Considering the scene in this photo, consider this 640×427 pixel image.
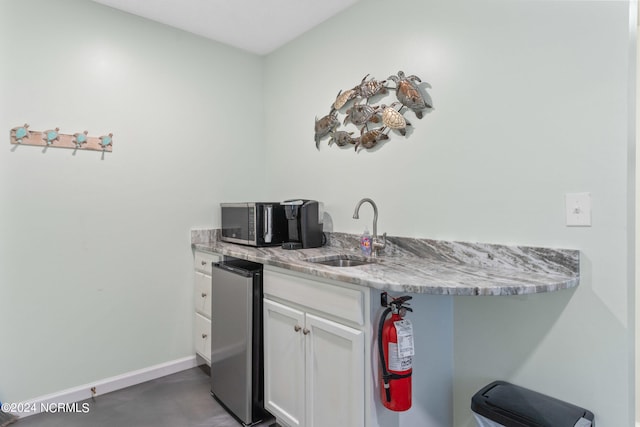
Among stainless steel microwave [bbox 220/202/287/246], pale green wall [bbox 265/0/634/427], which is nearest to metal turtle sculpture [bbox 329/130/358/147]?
pale green wall [bbox 265/0/634/427]

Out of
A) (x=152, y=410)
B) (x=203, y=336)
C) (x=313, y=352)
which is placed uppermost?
(x=313, y=352)

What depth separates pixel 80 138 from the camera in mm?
2197

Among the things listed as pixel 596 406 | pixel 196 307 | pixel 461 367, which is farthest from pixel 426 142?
pixel 196 307

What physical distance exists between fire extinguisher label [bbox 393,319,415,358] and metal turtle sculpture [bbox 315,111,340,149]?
149 centimetres

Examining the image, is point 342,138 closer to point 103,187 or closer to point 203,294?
point 203,294

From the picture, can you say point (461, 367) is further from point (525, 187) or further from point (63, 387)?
point (63, 387)

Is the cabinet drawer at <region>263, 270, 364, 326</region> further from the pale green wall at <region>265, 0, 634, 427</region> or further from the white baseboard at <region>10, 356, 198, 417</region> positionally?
the white baseboard at <region>10, 356, 198, 417</region>

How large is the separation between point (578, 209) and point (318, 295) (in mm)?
1084

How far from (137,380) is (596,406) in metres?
2.57

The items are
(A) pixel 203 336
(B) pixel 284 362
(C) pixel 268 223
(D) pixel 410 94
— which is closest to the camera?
(B) pixel 284 362

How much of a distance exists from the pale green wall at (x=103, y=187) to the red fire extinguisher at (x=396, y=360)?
1.83 m

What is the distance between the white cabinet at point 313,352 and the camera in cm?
136

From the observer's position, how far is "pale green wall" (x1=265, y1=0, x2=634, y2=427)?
1.27m

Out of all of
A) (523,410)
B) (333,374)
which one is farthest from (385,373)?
(523,410)
